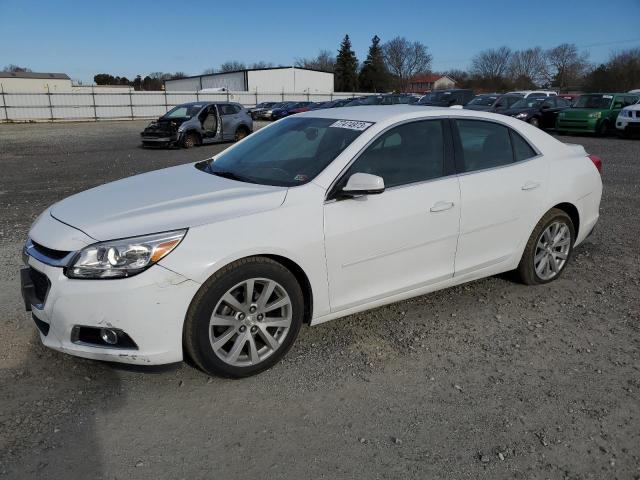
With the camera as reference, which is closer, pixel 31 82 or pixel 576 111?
pixel 576 111

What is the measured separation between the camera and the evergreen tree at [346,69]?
291ft

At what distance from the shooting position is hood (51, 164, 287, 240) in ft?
9.70

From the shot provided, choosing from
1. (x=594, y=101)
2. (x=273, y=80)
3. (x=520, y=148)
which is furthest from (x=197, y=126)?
(x=273, y=80)

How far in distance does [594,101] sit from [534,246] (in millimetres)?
19997

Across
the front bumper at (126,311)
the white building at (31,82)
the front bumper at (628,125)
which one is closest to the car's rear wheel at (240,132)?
the front bumper at (628,125)

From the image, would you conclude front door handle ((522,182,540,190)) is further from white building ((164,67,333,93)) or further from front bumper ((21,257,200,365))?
white building ((164,67,333,93))

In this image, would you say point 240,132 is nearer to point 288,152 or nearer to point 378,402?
point 288,152

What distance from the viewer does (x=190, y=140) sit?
18.0 m

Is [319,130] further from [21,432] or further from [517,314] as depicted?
[21,432]

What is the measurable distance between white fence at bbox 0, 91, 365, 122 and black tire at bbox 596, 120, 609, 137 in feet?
106

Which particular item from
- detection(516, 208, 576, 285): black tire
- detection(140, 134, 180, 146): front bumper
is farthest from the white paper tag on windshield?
detection(140, 134, 180, 146): front bumper

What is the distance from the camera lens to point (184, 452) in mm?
2596

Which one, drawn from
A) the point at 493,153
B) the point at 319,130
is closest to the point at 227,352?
the point at 319,130

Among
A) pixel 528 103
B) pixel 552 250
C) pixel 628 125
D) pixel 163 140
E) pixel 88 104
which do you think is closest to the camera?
pixel 552 250
